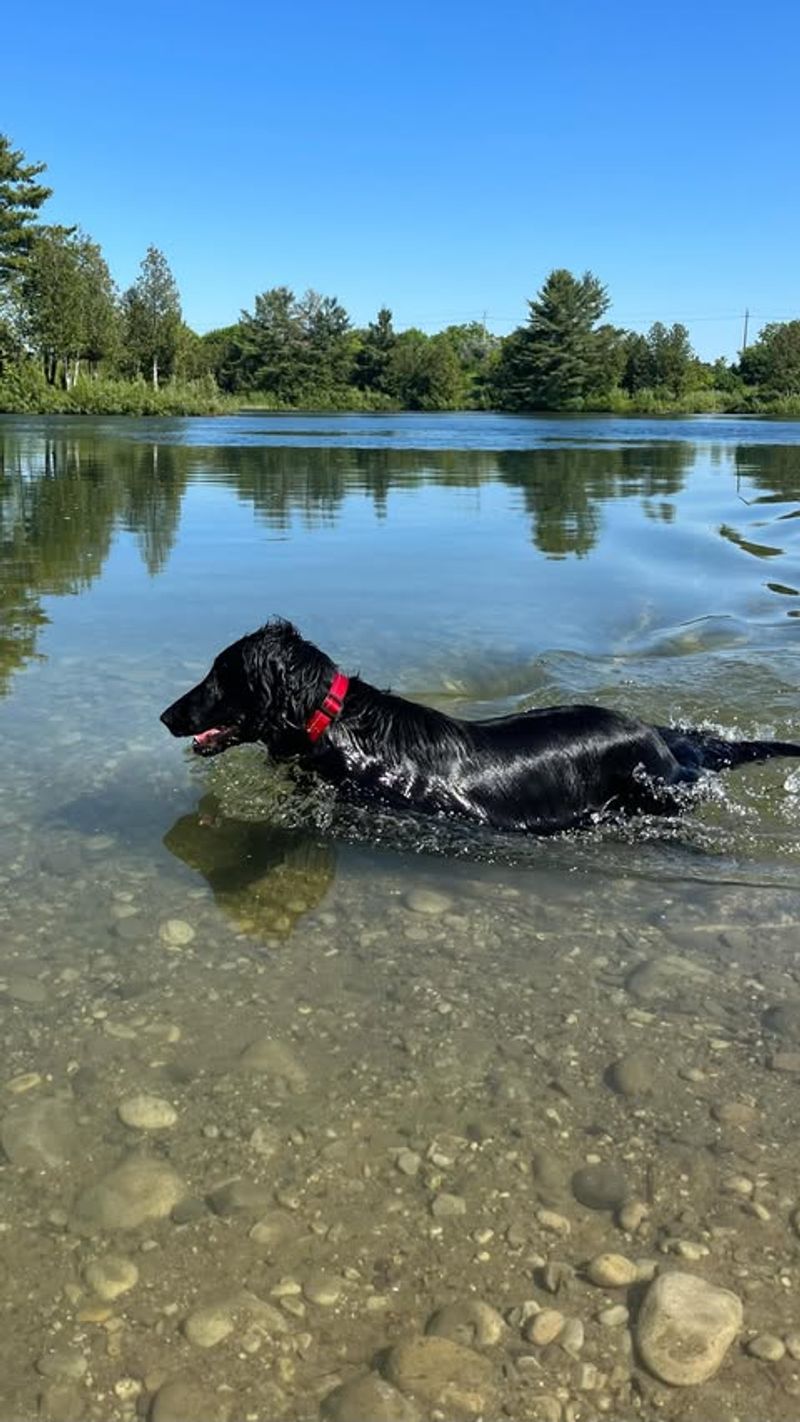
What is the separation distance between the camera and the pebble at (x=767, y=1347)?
8.01ft

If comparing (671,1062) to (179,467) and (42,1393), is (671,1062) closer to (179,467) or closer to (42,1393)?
(42,1393)

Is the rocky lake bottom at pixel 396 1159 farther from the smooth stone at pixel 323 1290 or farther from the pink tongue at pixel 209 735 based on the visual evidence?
the pink tongue at pixel 209 735

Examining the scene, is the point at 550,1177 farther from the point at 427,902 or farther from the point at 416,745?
the point at 416,745

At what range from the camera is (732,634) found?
33.7ft

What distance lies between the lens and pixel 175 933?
4.45 m

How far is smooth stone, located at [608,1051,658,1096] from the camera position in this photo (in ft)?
11.2

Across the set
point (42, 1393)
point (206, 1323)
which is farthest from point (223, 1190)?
point (42, 1393)

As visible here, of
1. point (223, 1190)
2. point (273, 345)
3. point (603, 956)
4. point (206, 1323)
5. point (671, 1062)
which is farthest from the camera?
point (273, 345)

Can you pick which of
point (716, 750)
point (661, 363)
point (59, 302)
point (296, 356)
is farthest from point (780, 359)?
point (716, 750)

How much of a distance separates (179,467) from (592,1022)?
86.9ft

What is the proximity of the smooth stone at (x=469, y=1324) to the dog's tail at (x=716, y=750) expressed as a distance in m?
4.07

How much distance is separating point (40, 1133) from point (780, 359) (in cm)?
11900

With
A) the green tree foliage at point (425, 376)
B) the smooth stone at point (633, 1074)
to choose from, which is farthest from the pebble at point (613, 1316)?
the green tree foliage at point (425, 376)

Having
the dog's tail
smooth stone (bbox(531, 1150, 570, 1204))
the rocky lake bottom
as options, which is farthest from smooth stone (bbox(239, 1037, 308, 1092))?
the dog's tail
